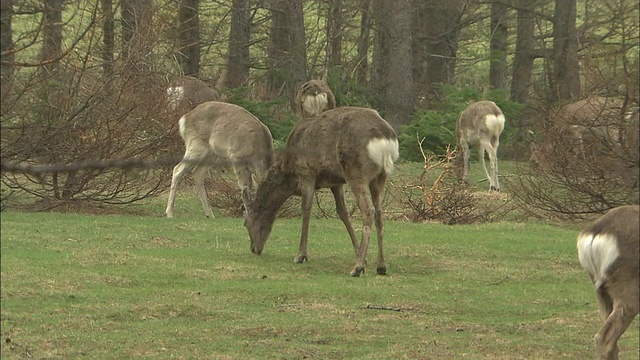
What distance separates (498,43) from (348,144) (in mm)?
28330

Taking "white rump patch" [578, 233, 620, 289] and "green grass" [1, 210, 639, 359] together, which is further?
"green grass" [1, 210, 639, 359]

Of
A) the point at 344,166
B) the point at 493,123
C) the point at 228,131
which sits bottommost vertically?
the point at 344,166

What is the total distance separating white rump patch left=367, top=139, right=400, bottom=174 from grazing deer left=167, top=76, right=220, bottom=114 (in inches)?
353

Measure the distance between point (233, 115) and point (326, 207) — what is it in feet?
11.7

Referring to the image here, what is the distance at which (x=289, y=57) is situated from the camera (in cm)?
3209

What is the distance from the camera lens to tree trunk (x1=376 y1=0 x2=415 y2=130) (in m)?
31.8

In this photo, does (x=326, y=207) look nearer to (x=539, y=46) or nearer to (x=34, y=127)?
(x=34, y=127)

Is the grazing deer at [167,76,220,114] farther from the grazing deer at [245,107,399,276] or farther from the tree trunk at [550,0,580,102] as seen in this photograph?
the tree trunk at [550,0,580,102]

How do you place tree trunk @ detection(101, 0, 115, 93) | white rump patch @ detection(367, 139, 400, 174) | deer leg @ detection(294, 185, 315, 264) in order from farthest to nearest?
tree trunk @ detection(101, 0, 115, 93) < deer leg @ detection(294, 185, 315, 264) < white rump patch @ detection(367, 139, 400, 174)

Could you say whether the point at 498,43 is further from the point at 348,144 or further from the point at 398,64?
the point at 348,144

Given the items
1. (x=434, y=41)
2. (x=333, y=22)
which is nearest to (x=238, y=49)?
(x=333, y=22)

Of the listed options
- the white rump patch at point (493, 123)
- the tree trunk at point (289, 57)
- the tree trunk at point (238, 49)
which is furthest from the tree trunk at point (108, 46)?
the tree trunk at point (238, 49)

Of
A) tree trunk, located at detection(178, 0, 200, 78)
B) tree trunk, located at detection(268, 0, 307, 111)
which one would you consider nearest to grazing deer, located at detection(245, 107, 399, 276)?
tree trunk, located at detection(178, 0, 200, 78)

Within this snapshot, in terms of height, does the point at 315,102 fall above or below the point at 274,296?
above
